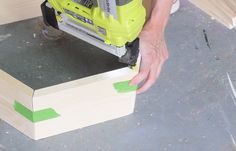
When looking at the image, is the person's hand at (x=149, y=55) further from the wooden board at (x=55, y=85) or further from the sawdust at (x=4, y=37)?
the sawdust at (x=4, y=37)

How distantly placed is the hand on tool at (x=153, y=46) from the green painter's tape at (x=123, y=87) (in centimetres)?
2

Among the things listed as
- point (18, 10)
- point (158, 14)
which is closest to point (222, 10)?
point (158, 14)

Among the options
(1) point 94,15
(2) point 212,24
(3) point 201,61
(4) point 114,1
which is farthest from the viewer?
(2) point 212,24

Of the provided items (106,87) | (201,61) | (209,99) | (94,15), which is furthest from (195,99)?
(94,15)

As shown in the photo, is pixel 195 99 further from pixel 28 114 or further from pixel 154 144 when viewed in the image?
pixel 28 114

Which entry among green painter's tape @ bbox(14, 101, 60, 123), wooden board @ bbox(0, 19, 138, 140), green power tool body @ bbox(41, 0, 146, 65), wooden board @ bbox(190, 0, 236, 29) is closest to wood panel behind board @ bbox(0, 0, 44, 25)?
wooden board @ bbox(0, 19, 138, 140)

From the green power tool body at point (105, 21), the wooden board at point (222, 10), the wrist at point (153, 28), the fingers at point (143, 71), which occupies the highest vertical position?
the green power tool body at point (105, 21)

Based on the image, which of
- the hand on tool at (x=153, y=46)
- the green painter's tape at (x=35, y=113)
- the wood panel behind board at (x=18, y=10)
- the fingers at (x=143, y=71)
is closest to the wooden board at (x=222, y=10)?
the hand on tool at (x=153, y=46)

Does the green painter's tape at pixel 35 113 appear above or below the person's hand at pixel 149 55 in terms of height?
below

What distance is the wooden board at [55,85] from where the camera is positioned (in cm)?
120

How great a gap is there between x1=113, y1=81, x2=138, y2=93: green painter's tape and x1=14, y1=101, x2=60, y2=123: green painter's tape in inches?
6.7

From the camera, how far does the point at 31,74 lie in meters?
1.45

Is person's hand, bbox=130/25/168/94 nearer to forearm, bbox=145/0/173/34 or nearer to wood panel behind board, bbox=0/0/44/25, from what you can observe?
forearm, bbox=145/0/173/34

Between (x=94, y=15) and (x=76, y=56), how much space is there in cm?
32
